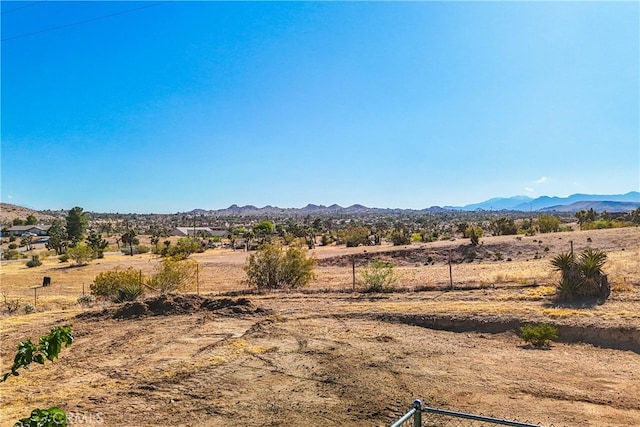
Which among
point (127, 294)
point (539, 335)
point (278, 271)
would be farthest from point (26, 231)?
point (539, 335)

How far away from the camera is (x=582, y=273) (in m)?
19.0

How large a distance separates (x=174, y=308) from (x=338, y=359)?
10388 mm

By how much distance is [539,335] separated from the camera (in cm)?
1402

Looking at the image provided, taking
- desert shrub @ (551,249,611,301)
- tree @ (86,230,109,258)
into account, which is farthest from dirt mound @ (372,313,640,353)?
tree @ (86,230,109,258)

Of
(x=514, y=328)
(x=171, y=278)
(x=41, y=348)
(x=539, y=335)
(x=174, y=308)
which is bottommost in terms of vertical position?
(x=514, y=328)

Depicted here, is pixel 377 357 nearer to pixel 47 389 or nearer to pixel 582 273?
pixel 47 389

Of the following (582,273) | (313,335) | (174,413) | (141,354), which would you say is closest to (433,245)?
(582,273)

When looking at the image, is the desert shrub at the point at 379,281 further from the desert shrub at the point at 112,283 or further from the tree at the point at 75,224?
the tree at the point at 75,224

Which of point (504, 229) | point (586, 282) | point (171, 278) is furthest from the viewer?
point (504, 229)

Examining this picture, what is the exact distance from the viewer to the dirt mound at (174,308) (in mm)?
19969

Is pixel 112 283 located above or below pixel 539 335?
above

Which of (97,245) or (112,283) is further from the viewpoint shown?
(97,245)

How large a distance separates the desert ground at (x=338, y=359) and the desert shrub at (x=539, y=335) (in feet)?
1.14

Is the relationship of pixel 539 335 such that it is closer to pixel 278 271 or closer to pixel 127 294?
pixel 278 271
